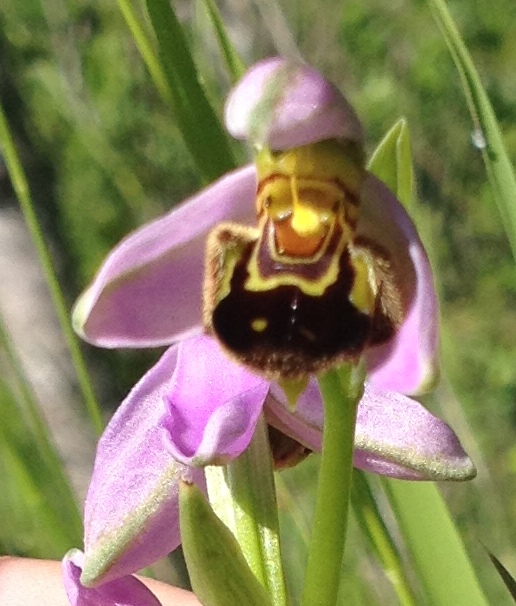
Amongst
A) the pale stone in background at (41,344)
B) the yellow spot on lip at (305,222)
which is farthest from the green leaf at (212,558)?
the pale stone in background at (41,344)

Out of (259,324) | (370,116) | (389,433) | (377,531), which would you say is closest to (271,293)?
(259,324)

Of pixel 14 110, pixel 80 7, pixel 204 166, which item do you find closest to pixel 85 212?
pixel 80 7

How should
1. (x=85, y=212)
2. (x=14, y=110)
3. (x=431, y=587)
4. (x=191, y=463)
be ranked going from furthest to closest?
(x=85, y=212) → (x=14, y=110) → (x=431, y=587) → (x=191, y=463)

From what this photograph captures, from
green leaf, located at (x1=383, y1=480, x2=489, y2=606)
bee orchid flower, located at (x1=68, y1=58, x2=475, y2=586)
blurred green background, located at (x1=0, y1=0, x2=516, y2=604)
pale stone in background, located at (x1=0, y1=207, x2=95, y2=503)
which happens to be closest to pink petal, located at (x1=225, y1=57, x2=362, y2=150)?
bee orchid flower, located at (x1=68, y1=58, x2=475, y2=586)

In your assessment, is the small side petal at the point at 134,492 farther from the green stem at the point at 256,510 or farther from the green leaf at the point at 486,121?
the green leaf at the point at 486,121

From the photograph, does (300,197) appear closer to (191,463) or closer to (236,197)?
(236,197)

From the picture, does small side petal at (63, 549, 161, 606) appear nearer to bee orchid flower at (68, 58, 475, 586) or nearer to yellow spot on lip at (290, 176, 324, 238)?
bee orchid flower at (68, 58, 475, 586)

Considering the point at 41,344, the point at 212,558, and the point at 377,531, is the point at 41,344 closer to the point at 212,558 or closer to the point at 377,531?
the point at 377,531
